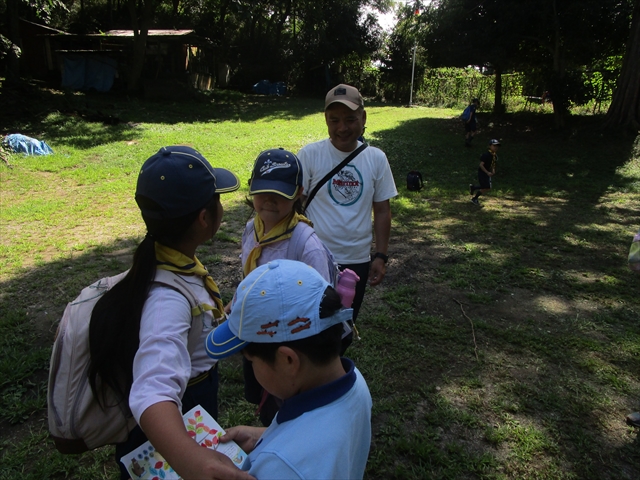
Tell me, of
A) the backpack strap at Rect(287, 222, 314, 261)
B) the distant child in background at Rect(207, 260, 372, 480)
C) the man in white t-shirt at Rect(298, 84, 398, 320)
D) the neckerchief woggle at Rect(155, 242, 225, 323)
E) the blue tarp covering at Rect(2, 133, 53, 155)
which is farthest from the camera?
the blue tarp covering at Rect(2, 133, 53, 155)

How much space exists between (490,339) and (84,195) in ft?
22.4

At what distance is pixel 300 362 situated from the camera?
1098 mm

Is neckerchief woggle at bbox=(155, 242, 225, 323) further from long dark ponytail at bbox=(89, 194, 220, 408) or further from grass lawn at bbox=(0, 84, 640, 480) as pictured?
grass lawn at bbox=(0, 84, 640, 480)

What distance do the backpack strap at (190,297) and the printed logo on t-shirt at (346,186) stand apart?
1.37 meters

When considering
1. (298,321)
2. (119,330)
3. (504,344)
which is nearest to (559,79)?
(504,344)

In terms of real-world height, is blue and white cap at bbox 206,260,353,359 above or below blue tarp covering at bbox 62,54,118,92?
below

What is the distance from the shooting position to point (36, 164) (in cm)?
899

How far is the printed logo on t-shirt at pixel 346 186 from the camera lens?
259 cm

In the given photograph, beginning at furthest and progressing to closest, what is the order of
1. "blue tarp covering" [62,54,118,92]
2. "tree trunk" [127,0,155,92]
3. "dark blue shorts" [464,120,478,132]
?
"blue tarp covering" [62,54,118,92]
"tree trunk" [127,0,155,92]
"dark blue shorts" [464,120,478,132]

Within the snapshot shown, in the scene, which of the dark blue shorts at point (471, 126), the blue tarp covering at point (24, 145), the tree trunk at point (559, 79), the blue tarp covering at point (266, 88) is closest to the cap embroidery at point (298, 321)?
the blue tarp covering at point (24, 145)

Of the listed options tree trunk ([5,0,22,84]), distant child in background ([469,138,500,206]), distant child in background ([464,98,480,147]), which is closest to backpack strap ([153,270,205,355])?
distant child in background ([469,138,500,206])

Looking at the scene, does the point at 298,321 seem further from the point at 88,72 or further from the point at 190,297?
the point at 88,72

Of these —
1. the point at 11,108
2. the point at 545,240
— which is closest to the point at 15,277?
the point at 545,240

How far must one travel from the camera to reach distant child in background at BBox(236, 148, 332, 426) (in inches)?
74.7
